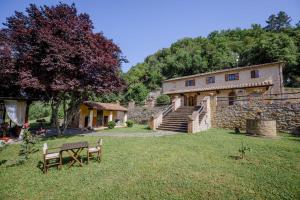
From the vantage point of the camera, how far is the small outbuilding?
68.5 ft

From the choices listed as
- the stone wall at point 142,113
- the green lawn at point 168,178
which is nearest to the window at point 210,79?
the stone wall at point 142,113

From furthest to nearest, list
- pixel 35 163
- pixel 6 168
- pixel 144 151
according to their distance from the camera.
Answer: pixel 144 151
pixel 35 163
pixel 6 168

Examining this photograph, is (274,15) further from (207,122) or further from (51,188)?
(51,188)

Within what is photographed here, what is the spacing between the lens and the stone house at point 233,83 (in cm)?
2027

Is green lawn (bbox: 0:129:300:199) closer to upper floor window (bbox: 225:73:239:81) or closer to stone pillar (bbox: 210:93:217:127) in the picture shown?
stone pillar (bbox: 210:93:217:127)

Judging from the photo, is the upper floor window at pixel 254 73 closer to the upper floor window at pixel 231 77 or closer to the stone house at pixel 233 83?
the stone house at pixel 233 83

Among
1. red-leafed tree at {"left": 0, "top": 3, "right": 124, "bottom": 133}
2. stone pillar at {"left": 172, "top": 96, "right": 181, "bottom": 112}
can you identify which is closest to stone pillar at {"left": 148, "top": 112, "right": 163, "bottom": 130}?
stone pillar at {"left": 172, "top": 96, "right": 181, "bottom": 112}

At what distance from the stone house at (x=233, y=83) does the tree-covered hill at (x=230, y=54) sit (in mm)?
10609

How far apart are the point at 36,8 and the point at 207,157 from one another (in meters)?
15.0

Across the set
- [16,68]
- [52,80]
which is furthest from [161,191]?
[16,68]

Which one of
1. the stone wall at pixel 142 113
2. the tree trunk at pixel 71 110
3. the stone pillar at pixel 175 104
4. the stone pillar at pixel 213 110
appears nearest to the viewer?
the tree trunk at pixel 71 110

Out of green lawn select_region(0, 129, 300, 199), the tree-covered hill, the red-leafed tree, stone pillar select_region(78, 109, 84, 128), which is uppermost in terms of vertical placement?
the tree-covered hill

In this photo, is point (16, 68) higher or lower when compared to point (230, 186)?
higher

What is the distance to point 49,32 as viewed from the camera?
36.4 feet
